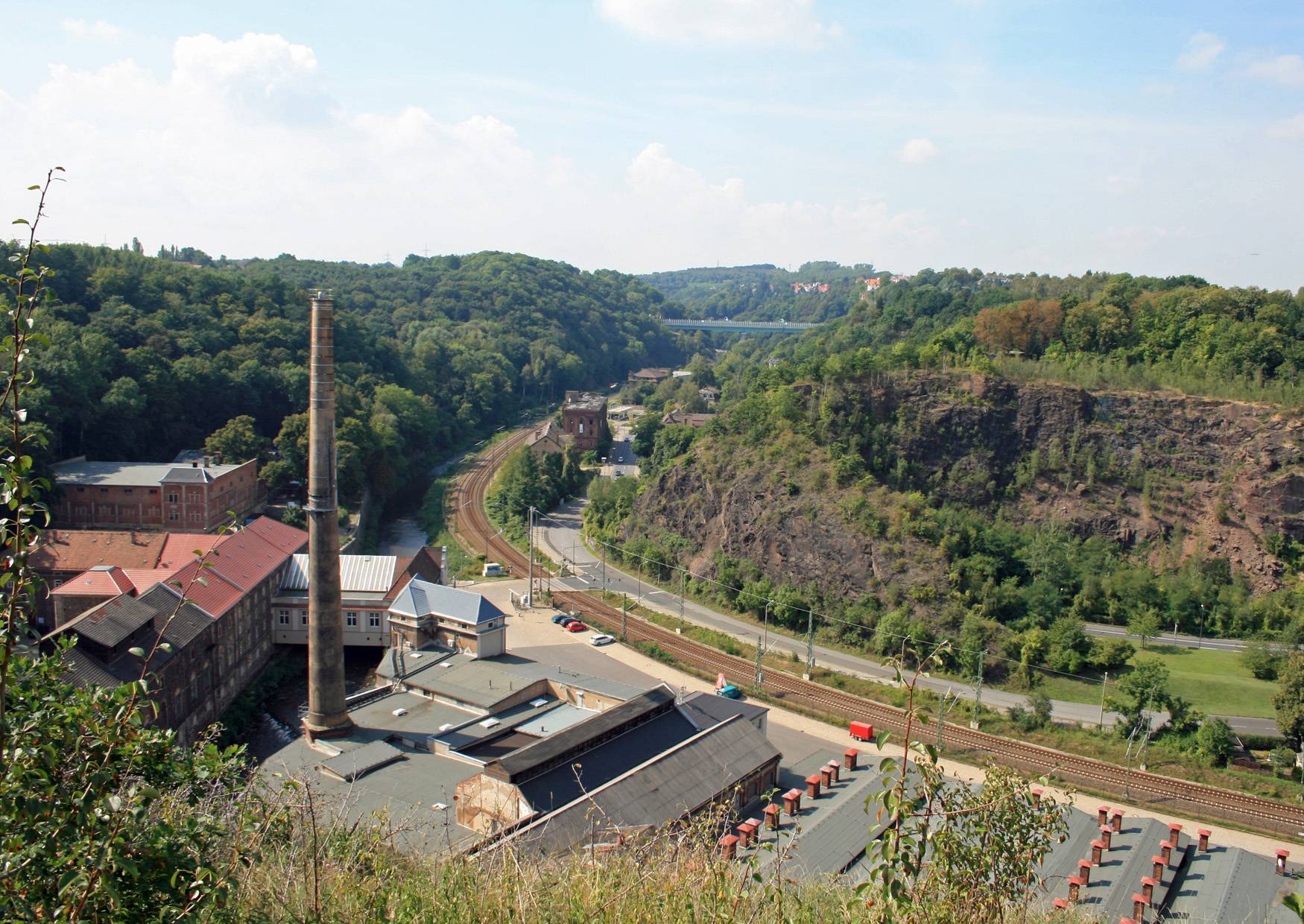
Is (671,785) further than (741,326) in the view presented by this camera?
No

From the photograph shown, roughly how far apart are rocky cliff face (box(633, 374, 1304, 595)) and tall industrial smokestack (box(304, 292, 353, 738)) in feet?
50.7

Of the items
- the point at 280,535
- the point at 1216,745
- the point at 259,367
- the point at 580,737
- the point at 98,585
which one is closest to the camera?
the point at 580,737

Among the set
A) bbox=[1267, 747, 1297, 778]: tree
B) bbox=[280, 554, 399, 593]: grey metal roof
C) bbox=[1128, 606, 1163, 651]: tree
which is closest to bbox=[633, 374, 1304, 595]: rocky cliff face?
bbox=[1128, 606, 1163, 651]: tree

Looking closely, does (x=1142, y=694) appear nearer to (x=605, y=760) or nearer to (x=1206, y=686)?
(x=1206, y=686)

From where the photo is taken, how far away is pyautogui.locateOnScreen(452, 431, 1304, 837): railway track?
18.5 metres

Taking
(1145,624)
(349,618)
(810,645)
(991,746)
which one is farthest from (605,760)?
(1145,624)

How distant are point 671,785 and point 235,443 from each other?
85.2 feet

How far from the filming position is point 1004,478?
32156 millimetres

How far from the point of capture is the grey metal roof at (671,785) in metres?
13.1

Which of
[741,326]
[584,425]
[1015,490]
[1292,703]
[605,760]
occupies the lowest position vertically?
[605,760]

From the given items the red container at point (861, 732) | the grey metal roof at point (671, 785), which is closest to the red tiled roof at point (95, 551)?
the grey metal roof at point (671, 785)

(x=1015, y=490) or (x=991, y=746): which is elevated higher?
(x=1015, y=490)

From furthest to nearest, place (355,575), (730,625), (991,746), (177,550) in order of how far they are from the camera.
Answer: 1. (730,625)
2. (355,575)
3. (177,550)
4. (991,746)

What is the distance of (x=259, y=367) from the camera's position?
4094 centimetres
